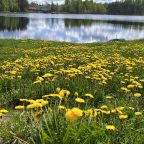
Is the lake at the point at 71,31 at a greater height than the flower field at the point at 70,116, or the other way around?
the flower field at the point at 70,116

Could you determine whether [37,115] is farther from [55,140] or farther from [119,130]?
[119,130]

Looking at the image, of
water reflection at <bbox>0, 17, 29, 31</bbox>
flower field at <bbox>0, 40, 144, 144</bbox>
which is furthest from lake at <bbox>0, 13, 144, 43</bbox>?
flower field at <bbox>0, 40, 144, 144</bbox>

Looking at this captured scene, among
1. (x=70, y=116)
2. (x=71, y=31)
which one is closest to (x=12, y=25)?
(x=71, y=31)

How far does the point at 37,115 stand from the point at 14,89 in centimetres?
400

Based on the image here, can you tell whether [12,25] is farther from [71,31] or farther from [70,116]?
[70,116]

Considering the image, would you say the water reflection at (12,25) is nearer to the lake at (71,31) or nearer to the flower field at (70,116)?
the lake at (71,31)

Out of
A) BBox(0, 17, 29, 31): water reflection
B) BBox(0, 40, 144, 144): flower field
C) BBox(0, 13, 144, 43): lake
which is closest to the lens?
BBox(0, 40, 144, 144): flower field

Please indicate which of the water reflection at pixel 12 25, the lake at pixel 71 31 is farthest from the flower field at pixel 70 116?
the water reflection at pixel 12 25

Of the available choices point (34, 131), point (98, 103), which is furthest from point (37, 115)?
point (98, 103)

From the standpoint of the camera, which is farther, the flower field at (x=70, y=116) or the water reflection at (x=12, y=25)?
the water reflection at (x=12, y=25)

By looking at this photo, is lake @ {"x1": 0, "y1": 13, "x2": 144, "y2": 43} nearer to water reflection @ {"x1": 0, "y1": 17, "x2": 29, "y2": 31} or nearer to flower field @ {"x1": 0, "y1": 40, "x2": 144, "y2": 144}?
water reflection @ {"x1": 0, "y1": 17, "x2": 29, "y2": 31}

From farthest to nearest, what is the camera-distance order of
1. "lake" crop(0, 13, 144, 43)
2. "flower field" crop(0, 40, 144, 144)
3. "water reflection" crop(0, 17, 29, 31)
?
"water reflection" crop(0, 17, 29, 31) < "lake" crop(0, 13, 144, 43) < "flower field" crop(0, 40, 144, 144)

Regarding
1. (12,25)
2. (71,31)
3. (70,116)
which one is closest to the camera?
(70,116)

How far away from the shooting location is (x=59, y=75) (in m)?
9.69
